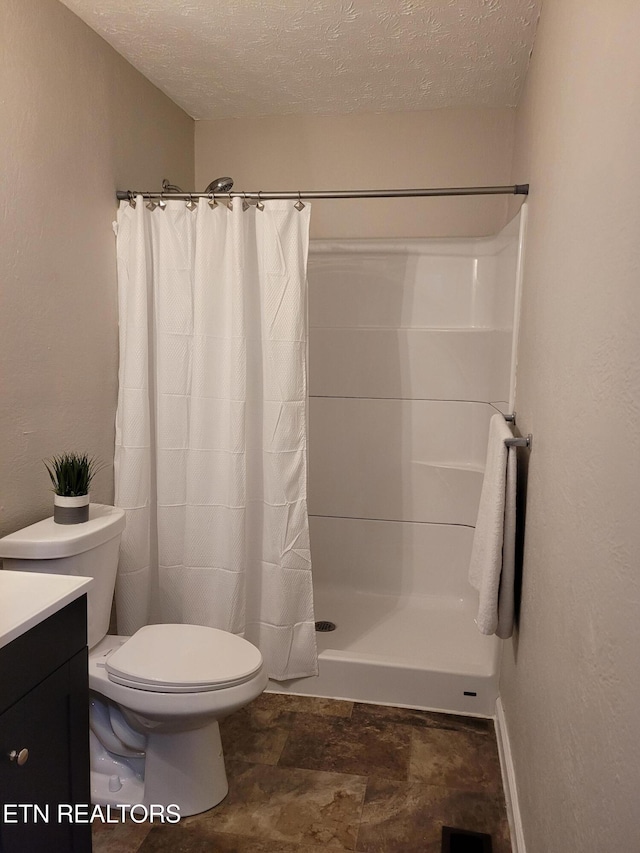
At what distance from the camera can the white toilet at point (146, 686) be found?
6.11 feet

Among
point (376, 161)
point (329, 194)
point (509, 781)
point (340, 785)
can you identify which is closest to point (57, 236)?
point (329, 194)

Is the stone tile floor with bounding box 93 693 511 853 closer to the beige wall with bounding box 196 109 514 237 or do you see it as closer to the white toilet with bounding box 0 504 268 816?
the white toilet with bounding box 0 504 268 816

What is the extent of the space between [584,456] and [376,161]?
227cm

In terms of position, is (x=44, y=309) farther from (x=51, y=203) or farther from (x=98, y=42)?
(x=98, y=42)

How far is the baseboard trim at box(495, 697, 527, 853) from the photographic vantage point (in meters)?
1.80

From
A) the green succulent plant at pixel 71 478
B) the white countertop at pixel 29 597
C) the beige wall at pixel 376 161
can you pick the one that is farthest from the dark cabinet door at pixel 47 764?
the beige wall at pixel 376 161

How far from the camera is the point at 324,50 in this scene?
2400 mm

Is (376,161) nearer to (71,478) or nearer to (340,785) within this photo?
(71,478)

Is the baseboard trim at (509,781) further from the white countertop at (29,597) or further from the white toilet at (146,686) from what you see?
the white countertop at (29,597)

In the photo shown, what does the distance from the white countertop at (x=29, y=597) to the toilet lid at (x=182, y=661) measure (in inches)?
18.9

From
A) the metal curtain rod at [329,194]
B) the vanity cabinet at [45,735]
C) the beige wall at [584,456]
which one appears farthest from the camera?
the metal curtain rod at [329,194]

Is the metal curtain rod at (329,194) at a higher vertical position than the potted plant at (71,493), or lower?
higher

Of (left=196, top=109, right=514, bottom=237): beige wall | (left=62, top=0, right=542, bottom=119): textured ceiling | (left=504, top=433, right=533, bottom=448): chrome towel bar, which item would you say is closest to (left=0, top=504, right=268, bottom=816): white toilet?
(left=504, top=433, right=533, bottom=448): chrome towel bar

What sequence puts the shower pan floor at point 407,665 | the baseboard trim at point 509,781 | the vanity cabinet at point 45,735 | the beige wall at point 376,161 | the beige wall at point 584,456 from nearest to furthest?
the beige wall at point 584,456, the vanity cabinet at point 45,735, the baseboard trim at point 509,781, the shower pan floor at point 407,665, the beige wall at point 376,161
